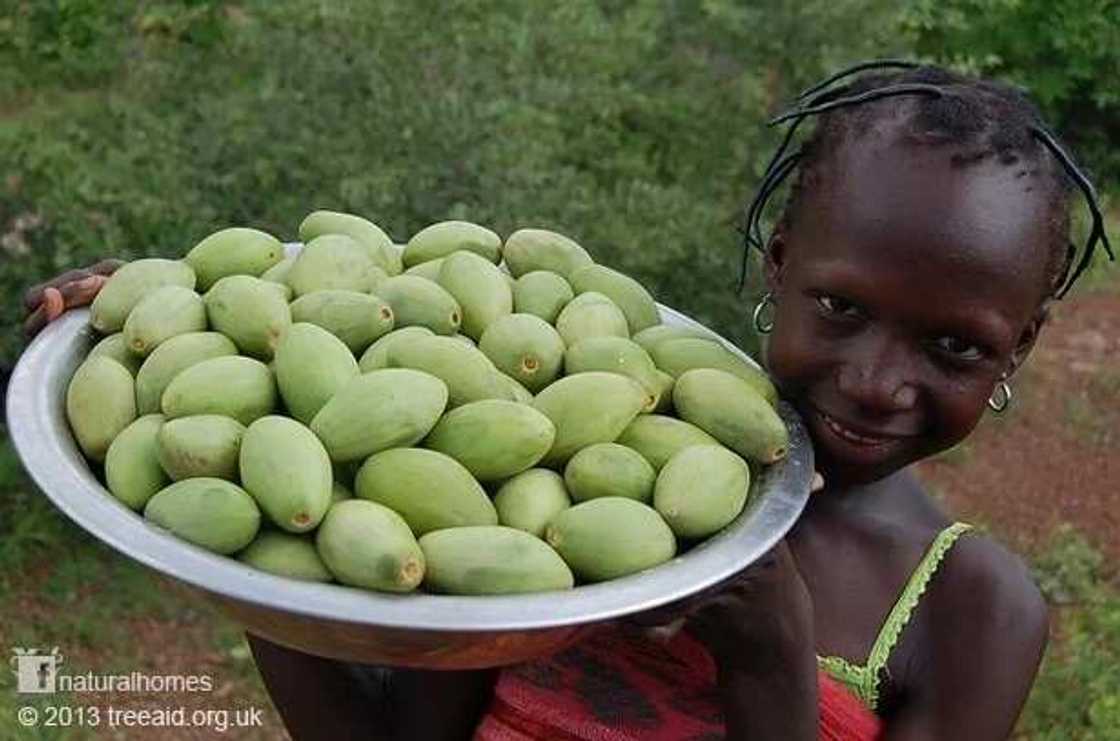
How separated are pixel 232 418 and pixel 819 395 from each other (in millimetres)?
471

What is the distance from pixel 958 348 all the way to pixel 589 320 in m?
0.30

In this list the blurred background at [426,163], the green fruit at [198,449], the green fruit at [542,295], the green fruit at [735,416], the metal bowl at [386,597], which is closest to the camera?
the metal bowl at [386,597]

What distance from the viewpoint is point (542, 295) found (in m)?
1.37

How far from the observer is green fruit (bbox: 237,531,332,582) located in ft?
3.58

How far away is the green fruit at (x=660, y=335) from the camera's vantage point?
1367 millimetres

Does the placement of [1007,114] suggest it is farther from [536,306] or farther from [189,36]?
[189,36]

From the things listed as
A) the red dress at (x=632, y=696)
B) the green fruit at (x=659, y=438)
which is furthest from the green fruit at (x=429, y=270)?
the red dress at (x=632, y=696)

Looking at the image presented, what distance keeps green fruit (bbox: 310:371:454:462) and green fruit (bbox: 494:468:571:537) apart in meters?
0.08

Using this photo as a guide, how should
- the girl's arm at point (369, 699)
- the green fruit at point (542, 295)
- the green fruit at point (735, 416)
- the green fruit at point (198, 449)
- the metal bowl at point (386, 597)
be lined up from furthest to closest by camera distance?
the girl's arm at point (369, 699) → the green fruit at point (542, 295) → the green fruit at point (735, 416) → the green fruit at point (198, 449) → the metal bowl at point (386, 597)

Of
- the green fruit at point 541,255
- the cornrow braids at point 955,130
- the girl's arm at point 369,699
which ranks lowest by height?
the girl's arm at point 369,699

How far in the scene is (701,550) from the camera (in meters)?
1.16

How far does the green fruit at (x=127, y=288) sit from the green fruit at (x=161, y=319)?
3cm

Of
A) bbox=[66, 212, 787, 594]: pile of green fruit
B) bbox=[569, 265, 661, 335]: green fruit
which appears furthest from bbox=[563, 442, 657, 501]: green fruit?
bbox=[569, 265, 661, 335]: green fruit

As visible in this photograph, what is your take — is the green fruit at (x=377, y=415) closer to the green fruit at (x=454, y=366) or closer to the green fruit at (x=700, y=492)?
the green fruit at (x=454, y=366)
